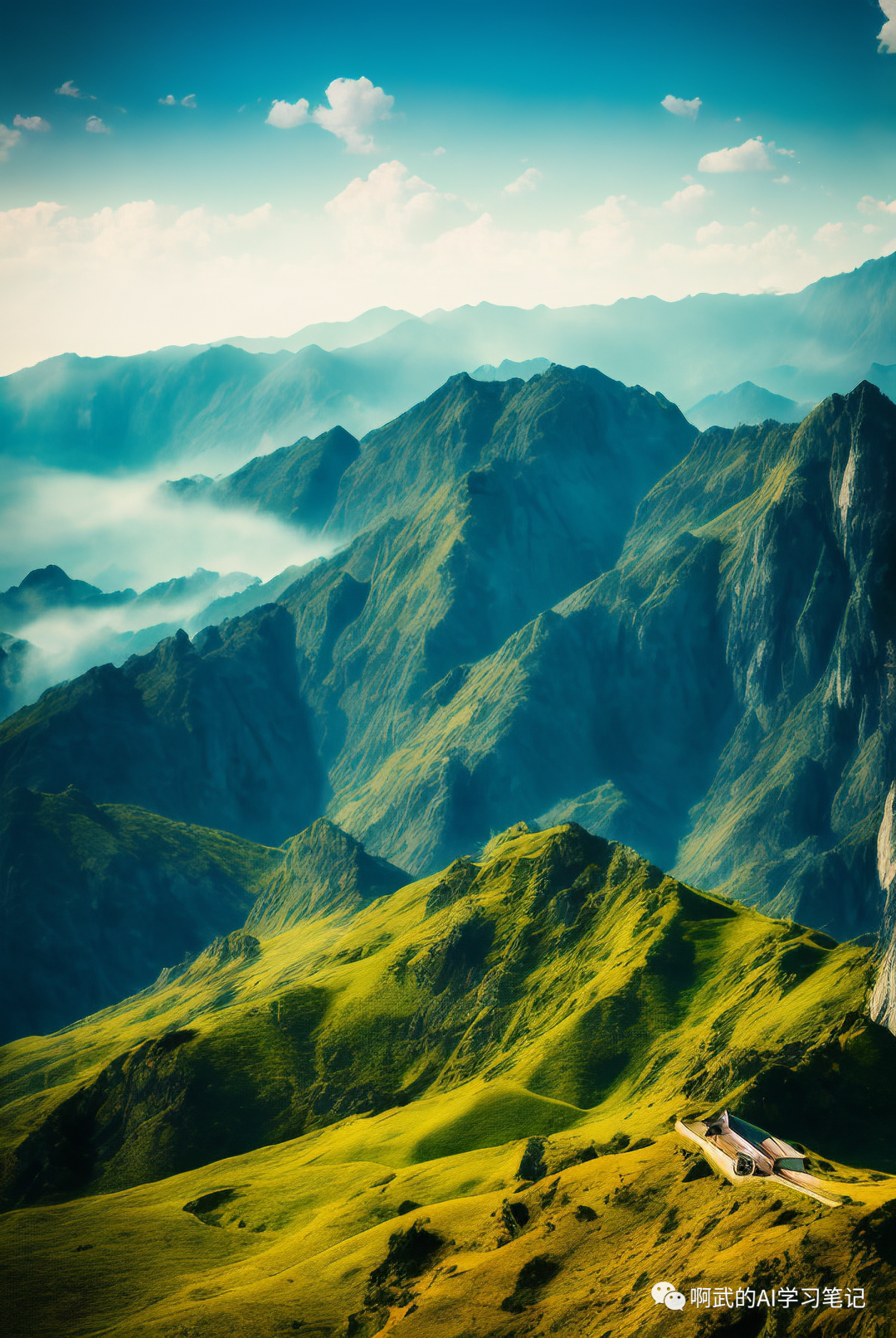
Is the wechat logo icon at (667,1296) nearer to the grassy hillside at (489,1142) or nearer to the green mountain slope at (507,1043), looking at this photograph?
the grassy hillside at (489,1142)

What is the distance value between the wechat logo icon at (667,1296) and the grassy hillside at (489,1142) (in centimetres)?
95

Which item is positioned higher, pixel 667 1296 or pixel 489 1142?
pixel 667 1296

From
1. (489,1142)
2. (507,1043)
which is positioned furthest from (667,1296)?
(507,1043)

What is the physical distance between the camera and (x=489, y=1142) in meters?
136

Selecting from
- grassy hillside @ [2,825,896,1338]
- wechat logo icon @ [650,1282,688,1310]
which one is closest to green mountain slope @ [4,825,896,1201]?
grassy hillside @ [2,825,896,1338]

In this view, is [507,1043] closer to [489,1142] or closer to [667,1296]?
[489,1142]

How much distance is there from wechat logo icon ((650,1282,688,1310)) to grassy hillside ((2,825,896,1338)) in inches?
37.3

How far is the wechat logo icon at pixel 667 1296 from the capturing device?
71.1 meters

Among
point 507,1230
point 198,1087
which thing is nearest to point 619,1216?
point 507,1230

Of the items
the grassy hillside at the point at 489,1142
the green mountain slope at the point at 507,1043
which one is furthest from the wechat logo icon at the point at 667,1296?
the green mountain slope at the point at 507,1043

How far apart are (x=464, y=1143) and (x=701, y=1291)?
234ft

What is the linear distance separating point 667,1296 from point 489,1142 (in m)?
66.2

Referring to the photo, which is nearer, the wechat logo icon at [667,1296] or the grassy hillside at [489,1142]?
the wechat logo icon at [667,1296]

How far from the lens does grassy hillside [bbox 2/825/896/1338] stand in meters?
83.2
